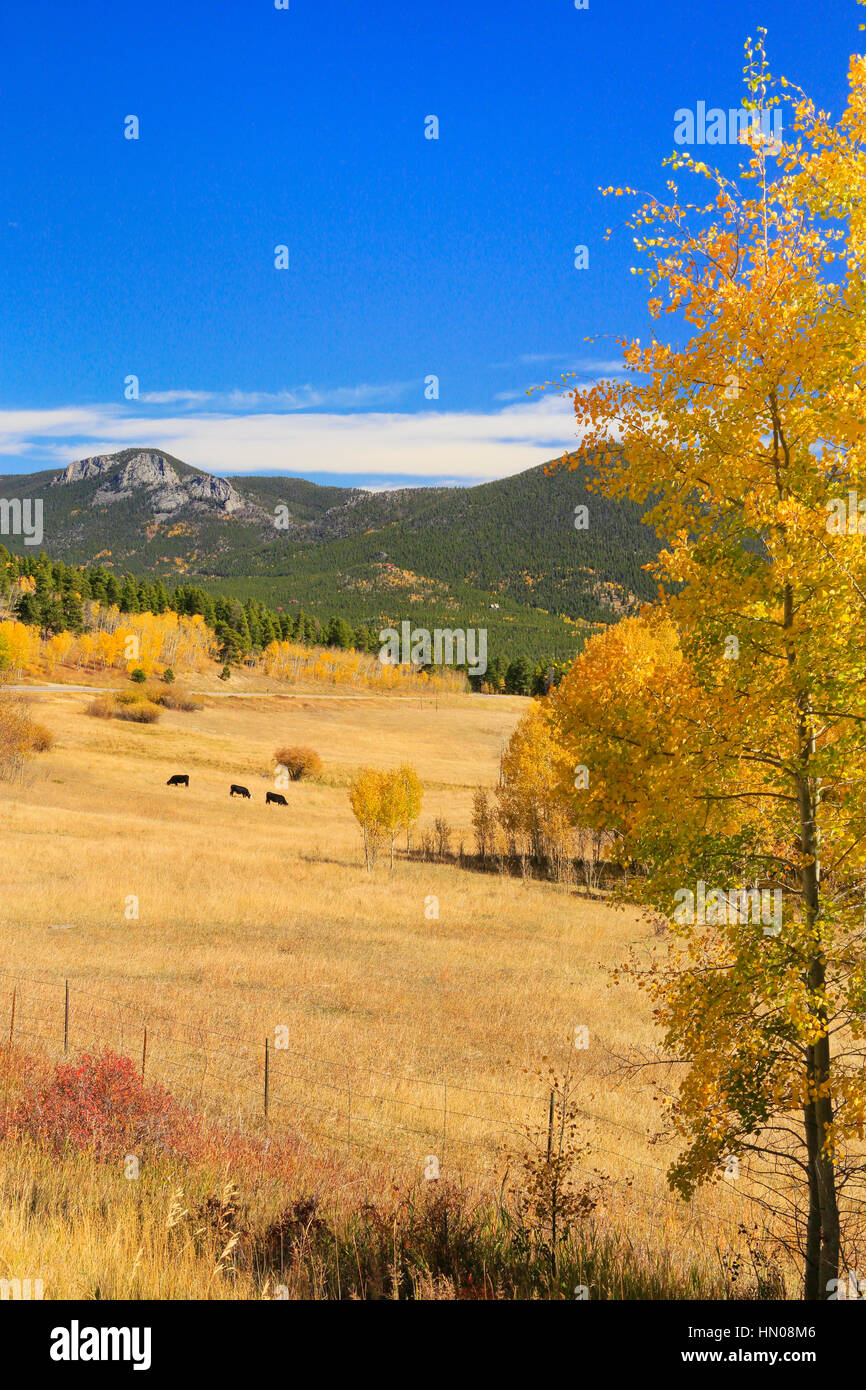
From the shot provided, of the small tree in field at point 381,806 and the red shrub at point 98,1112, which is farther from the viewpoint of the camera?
the small tree in field at point 381,806

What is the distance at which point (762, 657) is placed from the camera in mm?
7711

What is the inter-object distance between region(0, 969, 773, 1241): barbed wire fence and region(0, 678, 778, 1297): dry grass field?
0.08m

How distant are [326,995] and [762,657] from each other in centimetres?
2044

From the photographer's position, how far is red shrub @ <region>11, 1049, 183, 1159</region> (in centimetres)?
991

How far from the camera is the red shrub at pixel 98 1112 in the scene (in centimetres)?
991

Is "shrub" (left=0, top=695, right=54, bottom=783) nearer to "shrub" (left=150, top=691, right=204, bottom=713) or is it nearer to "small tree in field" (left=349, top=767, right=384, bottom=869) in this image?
"small tree in field" (left=349, top=767, right=384, bottom=869)

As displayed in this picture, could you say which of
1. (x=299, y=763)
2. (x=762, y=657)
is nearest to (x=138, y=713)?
(x=299, y=763)

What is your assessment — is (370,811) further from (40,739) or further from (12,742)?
(40,739)

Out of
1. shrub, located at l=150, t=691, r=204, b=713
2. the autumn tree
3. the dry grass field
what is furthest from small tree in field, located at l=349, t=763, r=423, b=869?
shrub, located at l=150, t=691, r=204, b=713

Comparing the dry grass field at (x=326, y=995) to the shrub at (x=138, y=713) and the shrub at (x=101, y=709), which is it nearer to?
the shrub at (x=138, y=713)

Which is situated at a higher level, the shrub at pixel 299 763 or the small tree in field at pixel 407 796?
the small tree in field at pixel 407 796

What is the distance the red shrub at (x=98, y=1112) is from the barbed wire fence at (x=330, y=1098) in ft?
6.02

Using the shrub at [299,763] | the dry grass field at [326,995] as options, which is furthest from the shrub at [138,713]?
the dry grass field at [326,995]
